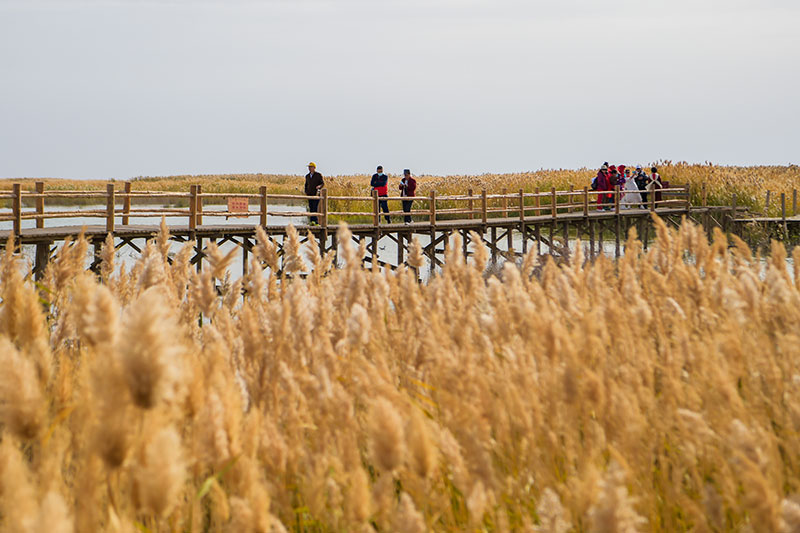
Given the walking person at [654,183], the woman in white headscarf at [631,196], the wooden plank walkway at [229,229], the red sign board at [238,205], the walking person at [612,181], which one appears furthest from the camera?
the woman in white headscarf at [631,196]

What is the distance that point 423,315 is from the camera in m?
3.66

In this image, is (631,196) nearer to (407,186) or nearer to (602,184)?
(602,184)

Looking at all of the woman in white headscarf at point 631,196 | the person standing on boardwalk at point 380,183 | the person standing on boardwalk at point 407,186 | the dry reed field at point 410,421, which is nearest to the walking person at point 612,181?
the woman in white headscarf at point 631,196

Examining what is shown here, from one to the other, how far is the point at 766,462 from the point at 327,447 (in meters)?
1.19

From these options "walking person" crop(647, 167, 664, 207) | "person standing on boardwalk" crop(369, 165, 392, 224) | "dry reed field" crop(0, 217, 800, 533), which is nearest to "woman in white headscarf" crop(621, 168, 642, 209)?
"walking person" crop(647, 167, 664, 207)

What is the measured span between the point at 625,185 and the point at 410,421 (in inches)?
1147

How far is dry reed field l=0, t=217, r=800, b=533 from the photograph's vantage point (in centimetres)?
166

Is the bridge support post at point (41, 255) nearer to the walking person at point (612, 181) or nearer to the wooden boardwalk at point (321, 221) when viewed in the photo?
the wooden boardwalk at point (321, 221)

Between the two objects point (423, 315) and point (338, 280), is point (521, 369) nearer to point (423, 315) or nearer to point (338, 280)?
point (423, 315)

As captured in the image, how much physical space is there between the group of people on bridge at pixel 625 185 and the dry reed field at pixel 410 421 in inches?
984

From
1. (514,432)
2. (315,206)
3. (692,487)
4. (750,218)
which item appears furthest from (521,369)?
(750,218)

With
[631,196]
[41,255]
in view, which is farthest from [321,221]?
[631,196]

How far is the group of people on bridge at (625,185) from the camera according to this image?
28078mm

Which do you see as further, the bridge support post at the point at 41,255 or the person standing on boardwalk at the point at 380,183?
the person standing on boardwalk at the point at 380,183
